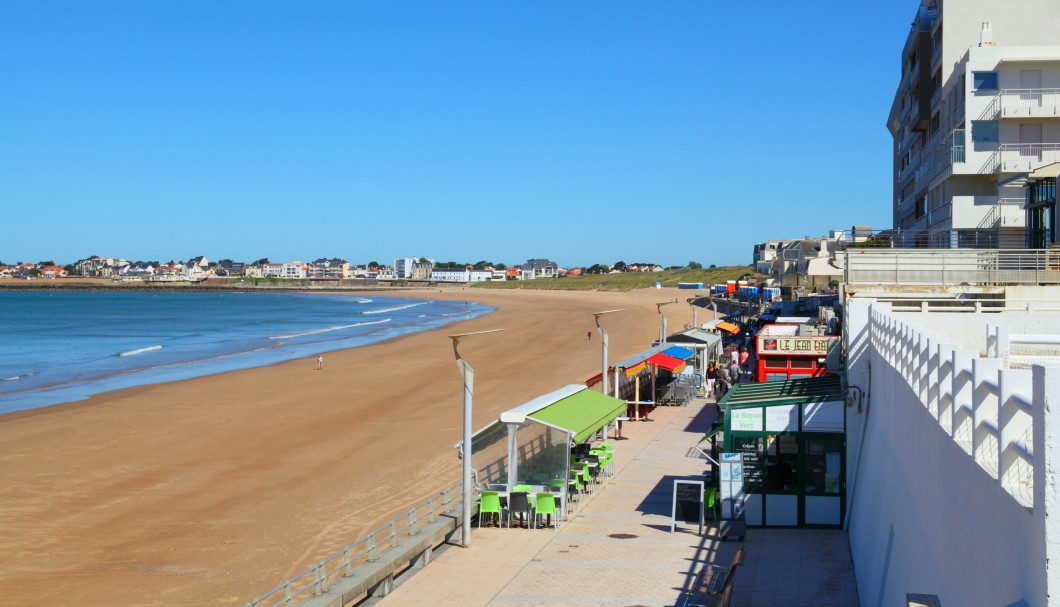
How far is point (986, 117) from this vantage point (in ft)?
86.4

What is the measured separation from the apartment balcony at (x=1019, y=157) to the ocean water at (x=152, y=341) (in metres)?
29.2

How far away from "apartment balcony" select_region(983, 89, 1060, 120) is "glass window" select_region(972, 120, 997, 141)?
273 mm

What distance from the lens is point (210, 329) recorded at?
72.4 meters

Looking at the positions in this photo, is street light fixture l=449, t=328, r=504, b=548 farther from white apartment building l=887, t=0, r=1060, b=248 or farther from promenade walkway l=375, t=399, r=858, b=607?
white apartment building l=887, t=0, r=1060, b=248

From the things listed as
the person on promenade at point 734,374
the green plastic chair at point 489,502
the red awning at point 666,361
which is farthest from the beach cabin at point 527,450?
the person on promenade at point 734,374

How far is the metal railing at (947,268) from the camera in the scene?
18.5 m

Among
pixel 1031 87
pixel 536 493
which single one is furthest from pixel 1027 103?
pixel 536 493

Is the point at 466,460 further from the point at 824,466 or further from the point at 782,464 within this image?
the point at 824,466

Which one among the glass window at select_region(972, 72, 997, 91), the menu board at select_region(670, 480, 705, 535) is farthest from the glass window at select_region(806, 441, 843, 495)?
the glass window at select_region(972, 72, 997, 91)

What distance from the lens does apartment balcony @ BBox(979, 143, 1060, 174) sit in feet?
83.1

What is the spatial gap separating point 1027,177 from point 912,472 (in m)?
16.2

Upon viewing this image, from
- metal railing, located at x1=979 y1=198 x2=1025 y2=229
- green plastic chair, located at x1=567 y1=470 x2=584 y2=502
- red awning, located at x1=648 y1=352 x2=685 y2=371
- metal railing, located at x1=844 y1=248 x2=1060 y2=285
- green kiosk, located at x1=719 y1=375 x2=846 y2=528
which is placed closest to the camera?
green kiosk, located at x1=719 y1=375 x2=846 y2=528

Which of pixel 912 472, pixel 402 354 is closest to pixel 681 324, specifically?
pixel 402 354

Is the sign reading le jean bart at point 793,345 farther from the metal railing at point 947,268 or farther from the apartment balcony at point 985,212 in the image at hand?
the apartment balcony at point 985,212
